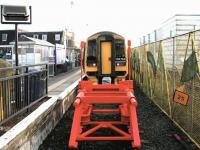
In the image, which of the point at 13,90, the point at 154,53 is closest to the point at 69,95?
the point at 154,53

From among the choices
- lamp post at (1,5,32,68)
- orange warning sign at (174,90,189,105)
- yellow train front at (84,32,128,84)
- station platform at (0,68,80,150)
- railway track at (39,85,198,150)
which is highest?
lamp post at (1,5,32,68)

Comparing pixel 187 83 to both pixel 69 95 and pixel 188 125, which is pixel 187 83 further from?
pixel 69 95

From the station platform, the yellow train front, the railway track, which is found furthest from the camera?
the yellow train front

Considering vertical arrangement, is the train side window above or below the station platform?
above

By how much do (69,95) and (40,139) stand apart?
218 inches

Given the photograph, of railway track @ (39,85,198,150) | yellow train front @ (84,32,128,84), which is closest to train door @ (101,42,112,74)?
yellow train front @ (84,32,128,84)

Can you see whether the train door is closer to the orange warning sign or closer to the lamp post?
the lamp post

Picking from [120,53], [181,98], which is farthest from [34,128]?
[120,53]

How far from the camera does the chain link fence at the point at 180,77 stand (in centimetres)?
812

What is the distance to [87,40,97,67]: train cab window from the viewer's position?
13.0 metres

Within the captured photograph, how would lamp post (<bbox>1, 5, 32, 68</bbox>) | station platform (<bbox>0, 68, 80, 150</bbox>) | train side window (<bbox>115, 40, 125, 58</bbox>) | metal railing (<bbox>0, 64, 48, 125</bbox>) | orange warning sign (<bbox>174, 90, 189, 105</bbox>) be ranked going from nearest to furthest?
1. station platform (<bbox>0, 68, 80, 150</bbox>)
2. metal railing (<bbox>0, 64, 48, 125</bbox>)
3. orange warning sign (<bbox>174, 90, 189, 105</bbox>)
4. lamp post (<bbox>1, 5, 32, 68</bbox>)
5. train side window (<bbox>115, 40, 125, 58</bbox>)

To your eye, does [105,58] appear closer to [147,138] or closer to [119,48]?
[119,48]

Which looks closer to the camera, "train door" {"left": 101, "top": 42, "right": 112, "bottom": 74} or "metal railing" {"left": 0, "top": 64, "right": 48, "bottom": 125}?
"metal railing" {"left": 0, "top": 64, "right": 48, "bottom": 125}

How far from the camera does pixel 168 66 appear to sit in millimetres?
11422
